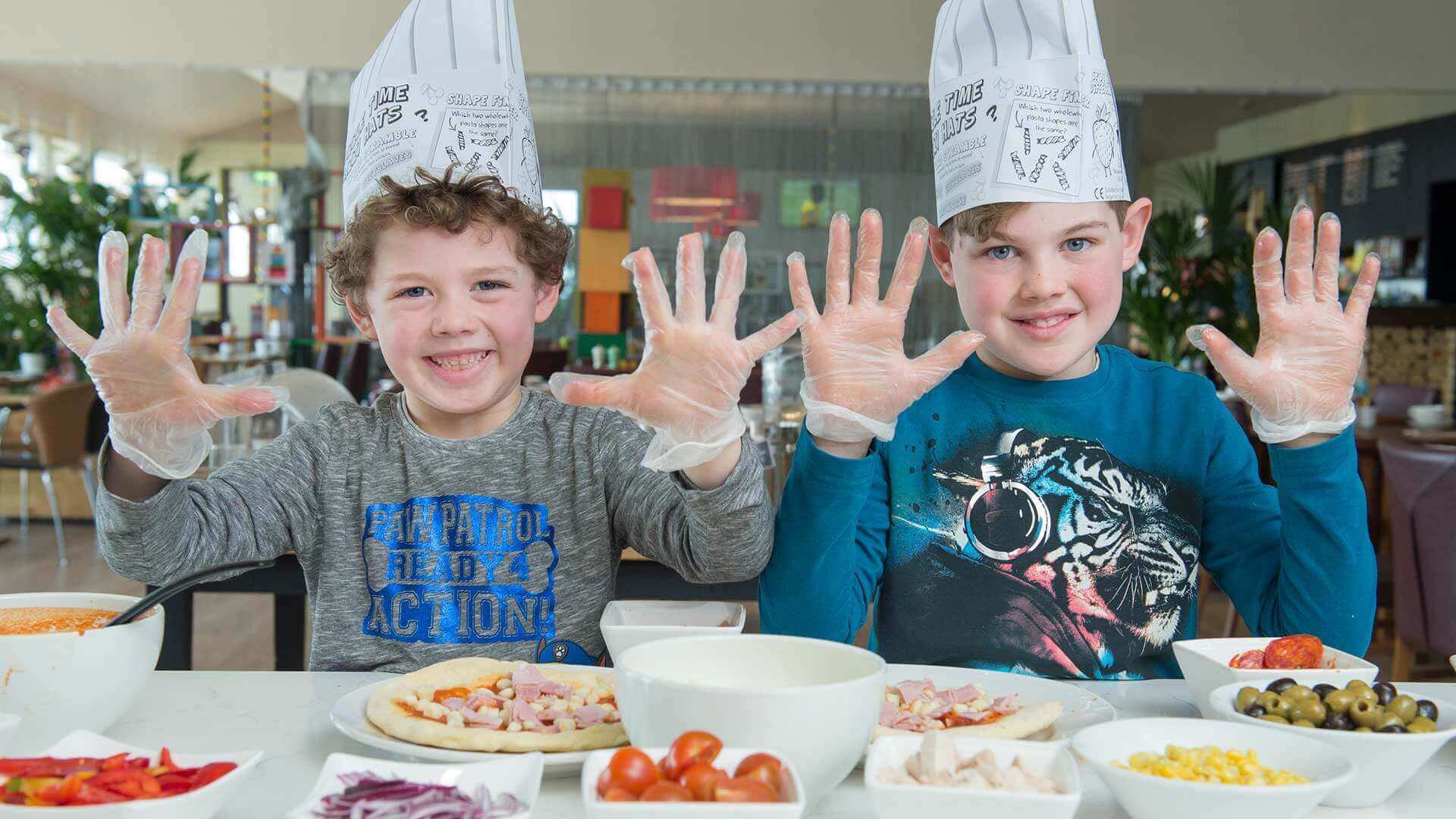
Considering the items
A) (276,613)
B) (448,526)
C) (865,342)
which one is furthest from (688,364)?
(276,613)

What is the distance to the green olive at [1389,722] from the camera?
740 millimetres

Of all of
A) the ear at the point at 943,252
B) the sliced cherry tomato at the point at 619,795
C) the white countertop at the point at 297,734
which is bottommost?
the white countertop at the point at 297,734

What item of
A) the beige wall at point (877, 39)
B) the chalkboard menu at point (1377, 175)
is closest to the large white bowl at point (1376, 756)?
the beige wall at point (877, 39)

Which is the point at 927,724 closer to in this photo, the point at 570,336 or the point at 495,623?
the point at 495,623

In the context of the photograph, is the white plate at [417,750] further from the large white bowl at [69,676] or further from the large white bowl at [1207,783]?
the large white bowl at [1207,783]

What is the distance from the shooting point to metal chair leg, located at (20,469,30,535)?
5.43m

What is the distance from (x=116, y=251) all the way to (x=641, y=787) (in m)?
0.64

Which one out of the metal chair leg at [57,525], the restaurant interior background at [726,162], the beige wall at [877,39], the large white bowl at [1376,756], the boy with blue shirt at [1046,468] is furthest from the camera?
the beige wall at [877,39]

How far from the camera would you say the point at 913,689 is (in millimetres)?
880

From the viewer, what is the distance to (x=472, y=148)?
48.8 inches

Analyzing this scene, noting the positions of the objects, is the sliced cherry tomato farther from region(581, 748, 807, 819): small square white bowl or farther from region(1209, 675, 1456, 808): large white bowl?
region(1209, 675, 1456, 808): large white bowl

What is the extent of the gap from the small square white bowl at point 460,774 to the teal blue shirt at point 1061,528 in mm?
473

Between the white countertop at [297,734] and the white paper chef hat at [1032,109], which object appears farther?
the white paper chef hat at [1032,109]

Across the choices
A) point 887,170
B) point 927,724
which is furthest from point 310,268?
point 927,724
